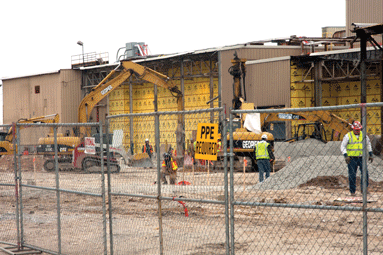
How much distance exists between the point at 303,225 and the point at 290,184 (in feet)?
23.8

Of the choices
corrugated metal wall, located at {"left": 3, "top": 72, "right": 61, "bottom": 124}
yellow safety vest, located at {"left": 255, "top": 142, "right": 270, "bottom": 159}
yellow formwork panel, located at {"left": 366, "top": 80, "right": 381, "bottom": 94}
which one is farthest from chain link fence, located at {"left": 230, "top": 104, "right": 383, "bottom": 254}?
corrugated metal wall, located at {"left": 3, "top": 72, "right": 61, "bottom": 124}

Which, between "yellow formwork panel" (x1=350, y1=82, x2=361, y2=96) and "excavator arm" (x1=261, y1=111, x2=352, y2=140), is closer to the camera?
"excavator arm" (x1=261, y1=111, x2=352, y2=140)

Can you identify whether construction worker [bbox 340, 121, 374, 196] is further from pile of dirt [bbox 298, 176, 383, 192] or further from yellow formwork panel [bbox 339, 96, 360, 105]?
yellow formwork panel [bbox 339, 96, 360, 105]

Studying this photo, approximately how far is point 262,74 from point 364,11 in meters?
10.1

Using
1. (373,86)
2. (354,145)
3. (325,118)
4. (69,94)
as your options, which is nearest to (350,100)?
(373,86)

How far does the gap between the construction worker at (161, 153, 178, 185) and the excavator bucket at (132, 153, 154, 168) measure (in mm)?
395

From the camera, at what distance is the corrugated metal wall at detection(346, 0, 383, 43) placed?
4069 cm

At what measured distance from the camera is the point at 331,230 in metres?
11.4

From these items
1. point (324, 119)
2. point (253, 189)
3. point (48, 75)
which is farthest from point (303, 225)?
point (48, 75)

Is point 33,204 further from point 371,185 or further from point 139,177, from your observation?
point 371,185

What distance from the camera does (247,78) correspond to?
40.2m

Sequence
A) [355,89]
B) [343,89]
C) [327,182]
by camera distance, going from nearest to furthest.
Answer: [327,182], [355,89], [343,89]


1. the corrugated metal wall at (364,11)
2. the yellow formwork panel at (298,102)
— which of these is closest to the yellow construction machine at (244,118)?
the yellow formwork panel at (298,102)

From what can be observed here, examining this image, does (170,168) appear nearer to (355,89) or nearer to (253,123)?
(253,123)
